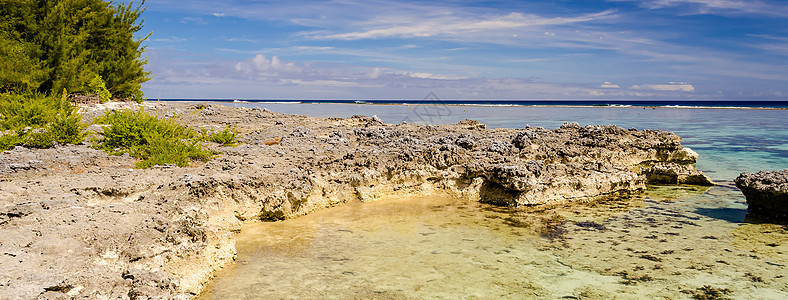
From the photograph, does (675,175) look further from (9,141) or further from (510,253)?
(9,141)

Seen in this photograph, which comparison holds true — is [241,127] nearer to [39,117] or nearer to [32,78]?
[39,117]

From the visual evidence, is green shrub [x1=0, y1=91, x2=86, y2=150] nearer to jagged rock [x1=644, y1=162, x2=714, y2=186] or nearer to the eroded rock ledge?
the eroded rock ledge

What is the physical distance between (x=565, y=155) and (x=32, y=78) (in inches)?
609

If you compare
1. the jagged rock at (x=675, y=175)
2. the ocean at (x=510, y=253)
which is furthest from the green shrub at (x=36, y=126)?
the jagged rock at (x=675, y=175)

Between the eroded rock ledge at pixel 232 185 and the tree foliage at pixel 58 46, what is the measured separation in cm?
174

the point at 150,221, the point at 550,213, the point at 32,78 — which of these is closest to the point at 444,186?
the point at 550,213

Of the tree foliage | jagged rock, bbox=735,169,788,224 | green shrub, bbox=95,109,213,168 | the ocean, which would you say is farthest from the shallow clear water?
the tree foliage

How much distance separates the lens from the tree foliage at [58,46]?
13.4 m

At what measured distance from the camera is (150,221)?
4.86 m

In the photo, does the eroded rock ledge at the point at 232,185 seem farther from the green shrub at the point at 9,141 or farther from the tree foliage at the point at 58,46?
the tree foliage at the point at 58,46

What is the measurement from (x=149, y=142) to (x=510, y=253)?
676 cm

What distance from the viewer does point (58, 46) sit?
1407cm

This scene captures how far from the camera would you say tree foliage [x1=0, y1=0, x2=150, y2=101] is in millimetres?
13367

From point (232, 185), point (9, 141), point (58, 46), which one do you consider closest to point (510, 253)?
point (232, 185)
